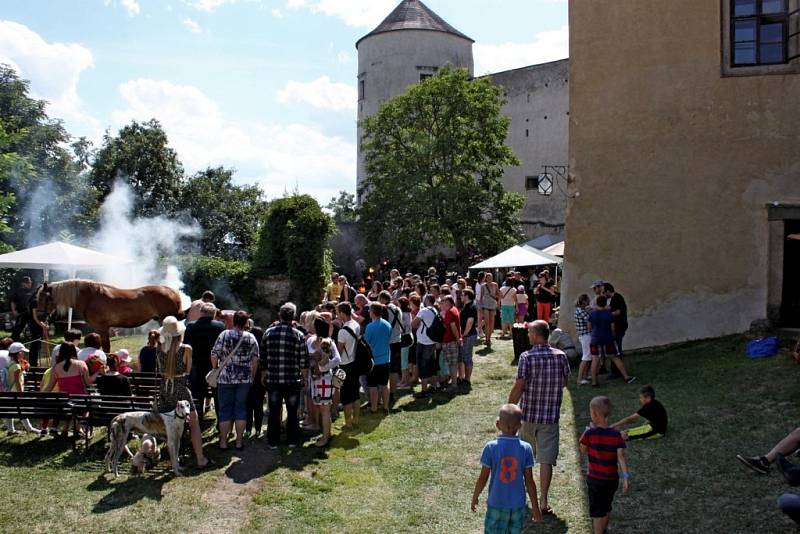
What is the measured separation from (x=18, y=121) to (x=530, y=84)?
913 inches

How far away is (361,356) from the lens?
10312 mm

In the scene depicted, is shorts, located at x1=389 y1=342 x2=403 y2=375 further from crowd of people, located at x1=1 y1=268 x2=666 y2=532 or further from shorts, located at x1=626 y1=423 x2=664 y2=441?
shorts, located at x1=626 y1=423 x2=664 y2=441

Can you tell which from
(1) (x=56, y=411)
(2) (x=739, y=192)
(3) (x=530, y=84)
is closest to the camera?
(1) (x=56, y=411)

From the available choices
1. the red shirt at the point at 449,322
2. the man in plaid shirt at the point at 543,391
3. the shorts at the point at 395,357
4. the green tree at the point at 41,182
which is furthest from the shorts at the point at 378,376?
the green tree at the point at 41,182

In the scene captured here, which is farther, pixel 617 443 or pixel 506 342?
pixel 506 342

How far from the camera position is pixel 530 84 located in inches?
1468

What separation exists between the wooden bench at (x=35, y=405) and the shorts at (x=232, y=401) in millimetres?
1832

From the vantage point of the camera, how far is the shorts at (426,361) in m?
12.2

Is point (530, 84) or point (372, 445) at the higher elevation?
point (530, 84)

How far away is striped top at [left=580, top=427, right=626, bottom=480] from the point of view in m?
6.09

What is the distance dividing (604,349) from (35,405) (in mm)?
8209

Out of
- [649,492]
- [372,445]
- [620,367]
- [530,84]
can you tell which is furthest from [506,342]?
[530,84]

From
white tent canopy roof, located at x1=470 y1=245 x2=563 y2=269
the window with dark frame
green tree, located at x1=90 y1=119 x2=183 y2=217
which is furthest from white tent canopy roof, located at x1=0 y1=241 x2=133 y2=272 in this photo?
green tree, located at x1=90 y1=119 x2=183 y2=217

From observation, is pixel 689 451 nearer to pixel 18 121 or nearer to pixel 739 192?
pixel 739 192
